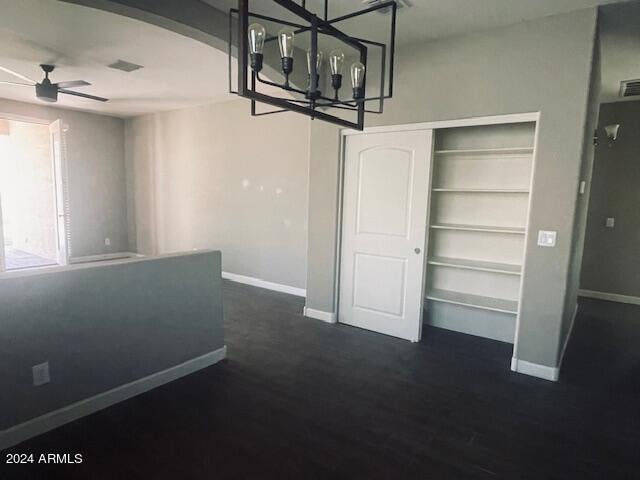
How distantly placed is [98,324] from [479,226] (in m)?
3.23

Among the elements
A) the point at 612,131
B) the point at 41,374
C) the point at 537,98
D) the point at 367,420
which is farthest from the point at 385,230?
the point at 612,131

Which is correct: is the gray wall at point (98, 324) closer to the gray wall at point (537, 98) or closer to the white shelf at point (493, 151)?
the white shelf at point (493, 151)

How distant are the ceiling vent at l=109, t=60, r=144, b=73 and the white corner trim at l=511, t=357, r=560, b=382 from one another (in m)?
4.65

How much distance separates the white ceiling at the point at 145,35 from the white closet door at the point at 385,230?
0.92 metres

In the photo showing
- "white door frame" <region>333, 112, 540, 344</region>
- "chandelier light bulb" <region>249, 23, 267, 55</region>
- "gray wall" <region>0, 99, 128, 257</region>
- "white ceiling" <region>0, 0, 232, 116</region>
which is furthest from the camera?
"gray wall" <region>0, 99, 128, 257</region>

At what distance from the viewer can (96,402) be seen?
7.66 feet

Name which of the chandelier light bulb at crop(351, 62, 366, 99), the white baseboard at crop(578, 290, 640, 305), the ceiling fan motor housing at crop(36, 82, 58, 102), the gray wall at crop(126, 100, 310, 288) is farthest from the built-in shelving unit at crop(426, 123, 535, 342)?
the ceiling fan motor housing at crop(36, 82, 58, 102)

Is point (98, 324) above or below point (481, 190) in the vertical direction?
below

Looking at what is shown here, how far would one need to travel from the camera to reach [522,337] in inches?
121

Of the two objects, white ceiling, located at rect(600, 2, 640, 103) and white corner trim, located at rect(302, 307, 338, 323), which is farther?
white corner trim, located at rect(302, 307, 338, 323)

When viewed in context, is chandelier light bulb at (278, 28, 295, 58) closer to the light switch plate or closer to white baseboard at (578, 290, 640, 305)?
the light switch plate

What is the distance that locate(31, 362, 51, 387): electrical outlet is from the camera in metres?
2.05

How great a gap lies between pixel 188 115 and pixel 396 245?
4.46 meters

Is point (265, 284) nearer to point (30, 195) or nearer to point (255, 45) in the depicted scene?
point (255, 45)
